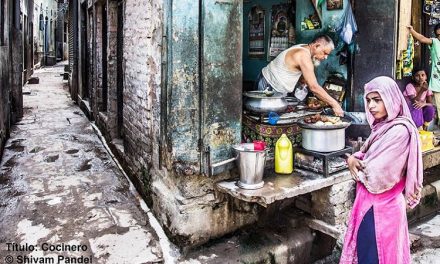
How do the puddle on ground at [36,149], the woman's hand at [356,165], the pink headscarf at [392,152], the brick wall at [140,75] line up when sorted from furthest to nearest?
1. the puddle on ground at [36,149]
2. the brick wall at [140,75]
3. the woman's hand at [356,165]
4. the pink headscarf at [392,152]

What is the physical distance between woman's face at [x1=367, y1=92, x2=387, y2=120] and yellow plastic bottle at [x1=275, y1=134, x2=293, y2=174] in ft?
3.99

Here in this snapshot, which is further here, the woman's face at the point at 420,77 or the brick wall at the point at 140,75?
the woman's face at the point at 420,77

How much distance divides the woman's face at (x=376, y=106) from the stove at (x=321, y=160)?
1087 mm

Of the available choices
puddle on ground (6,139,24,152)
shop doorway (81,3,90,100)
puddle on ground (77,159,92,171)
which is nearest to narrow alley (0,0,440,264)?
puddle on ground (77,159,92,171)

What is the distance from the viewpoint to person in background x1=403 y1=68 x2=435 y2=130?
604cm

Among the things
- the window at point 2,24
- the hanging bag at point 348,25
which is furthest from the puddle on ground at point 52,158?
the hanging bag at point 348,25

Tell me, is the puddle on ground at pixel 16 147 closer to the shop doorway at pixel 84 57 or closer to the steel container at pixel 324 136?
the shop doorway at pixel 84 57

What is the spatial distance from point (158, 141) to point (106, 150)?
3.55 meters

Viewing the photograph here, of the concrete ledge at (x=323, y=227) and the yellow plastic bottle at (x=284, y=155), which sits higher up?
the yellow plastic bottle at (x=284, y=155)

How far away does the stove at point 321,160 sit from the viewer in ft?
13.1

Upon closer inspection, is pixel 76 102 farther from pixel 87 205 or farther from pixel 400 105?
pixel 400 105

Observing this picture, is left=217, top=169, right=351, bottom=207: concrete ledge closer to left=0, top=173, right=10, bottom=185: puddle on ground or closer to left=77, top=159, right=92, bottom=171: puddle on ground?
left=77, top=159, right=92, bottom=171: puddle on ground

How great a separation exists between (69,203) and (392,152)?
3.88m

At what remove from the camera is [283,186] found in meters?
3.74
